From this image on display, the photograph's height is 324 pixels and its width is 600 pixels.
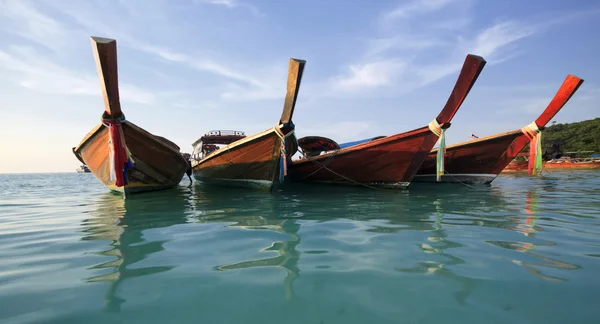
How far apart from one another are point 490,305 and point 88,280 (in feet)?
8.69

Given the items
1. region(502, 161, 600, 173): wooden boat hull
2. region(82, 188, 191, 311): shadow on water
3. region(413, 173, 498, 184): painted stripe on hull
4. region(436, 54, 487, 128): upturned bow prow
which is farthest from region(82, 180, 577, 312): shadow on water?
region(502, 161, 600, 173): wooden boat hull

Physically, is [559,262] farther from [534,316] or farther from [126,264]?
[126,264]

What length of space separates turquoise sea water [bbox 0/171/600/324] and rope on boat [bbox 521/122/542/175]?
5.13m

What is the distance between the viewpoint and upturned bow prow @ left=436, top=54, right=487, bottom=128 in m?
7.22

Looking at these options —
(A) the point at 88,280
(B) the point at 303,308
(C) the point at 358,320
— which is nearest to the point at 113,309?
(A) the point at 88,280

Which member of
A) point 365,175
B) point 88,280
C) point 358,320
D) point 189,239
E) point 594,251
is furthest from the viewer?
point 365,175

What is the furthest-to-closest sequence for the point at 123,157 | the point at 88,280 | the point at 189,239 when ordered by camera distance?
1. the point at 123,157
2. the point at 189,239
3. the point at 88,280

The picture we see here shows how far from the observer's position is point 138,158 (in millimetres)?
8109

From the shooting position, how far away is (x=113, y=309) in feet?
5.69

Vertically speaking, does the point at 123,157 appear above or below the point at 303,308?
above

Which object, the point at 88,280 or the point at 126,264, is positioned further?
the point at 126,264

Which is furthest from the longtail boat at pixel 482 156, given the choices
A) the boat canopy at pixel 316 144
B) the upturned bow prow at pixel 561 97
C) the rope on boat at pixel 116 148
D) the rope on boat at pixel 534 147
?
the rope on boat at pixel 116 148

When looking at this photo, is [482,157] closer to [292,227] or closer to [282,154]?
[282,154]

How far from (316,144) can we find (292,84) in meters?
7.37
